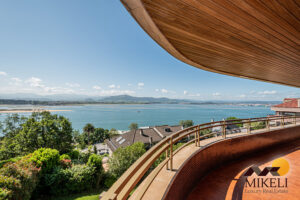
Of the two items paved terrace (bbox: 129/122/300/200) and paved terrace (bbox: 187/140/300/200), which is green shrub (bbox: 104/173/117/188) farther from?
paved terrace (bbox: 129/122/300/200)

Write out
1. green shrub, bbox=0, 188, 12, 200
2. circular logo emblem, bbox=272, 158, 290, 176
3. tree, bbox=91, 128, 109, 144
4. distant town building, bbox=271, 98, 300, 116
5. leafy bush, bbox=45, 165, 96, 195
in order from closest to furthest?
circular logo emblem, bbox=272, 158, 290, 176 < green shrub, bbox=0, 188, 12, 200 < leafy bush, bbox=45, 165, 96, 195 < distant town building, bbox=271, 98, 300, 116 < tree, bbox=91, 128, 109, 144

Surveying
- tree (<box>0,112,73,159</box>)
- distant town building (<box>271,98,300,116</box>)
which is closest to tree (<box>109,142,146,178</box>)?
tree (<box>0,112,73,159</box>)

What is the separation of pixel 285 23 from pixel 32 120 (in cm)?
2770

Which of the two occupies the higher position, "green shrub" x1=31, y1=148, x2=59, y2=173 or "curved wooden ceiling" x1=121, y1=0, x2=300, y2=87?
"curved wooden ceiling" x1=121, y1=0, x2=300, y2=87

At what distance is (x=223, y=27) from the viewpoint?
2002mm

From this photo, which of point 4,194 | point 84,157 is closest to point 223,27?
point 4,194

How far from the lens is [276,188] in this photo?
2773 millimetres

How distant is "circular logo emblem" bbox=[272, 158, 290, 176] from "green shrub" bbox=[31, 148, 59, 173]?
1486 centimetres

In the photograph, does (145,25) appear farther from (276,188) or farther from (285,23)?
(276,188)

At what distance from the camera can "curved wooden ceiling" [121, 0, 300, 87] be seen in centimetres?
154

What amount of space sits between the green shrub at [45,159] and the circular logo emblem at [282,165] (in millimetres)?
14858

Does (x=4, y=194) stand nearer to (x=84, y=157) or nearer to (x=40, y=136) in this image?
(x=84, y=157)

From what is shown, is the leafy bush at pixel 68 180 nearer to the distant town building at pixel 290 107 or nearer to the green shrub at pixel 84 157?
the green shrub at pixel 84 157

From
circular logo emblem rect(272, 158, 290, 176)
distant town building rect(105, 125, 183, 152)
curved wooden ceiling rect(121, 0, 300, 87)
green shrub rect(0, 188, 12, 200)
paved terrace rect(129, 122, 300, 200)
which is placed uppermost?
curved wooden ceiling rect(121, 0, 300, 87)
